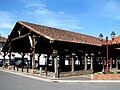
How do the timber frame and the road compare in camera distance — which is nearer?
the road

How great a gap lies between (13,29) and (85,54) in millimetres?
10170

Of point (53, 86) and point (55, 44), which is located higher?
point (55, 44)

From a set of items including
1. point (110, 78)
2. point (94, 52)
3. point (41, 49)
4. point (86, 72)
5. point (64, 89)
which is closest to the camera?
point (64, 89)

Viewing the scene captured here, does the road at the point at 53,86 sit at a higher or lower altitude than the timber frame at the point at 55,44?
lower

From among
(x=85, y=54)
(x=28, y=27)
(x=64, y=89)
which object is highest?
(x=28, y=27)

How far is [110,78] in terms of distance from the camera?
886 inches

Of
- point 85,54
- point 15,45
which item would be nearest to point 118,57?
point 85,54

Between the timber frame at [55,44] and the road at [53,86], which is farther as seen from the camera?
the timber frame at [55,44]

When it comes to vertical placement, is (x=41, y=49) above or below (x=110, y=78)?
above

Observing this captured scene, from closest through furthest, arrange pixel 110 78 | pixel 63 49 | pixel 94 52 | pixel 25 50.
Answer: pixel 110 78 < pixel 63 49 < pixel 94 52 < pixel 25 50

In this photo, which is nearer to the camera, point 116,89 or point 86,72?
point 116,89

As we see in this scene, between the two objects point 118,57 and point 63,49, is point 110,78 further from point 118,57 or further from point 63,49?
point 118,57

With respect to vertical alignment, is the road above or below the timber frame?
below

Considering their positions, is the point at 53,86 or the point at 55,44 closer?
the point at 53,86
